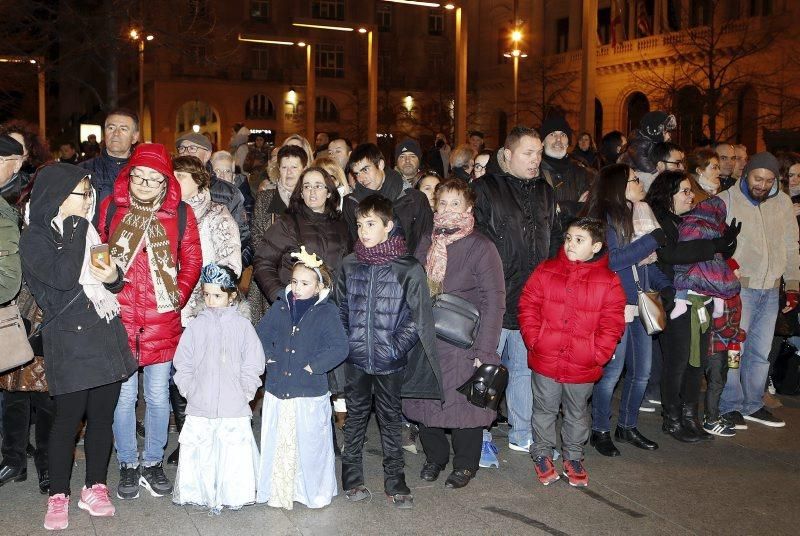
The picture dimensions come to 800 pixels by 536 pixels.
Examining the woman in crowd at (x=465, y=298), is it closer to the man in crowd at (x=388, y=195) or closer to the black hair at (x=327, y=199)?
the man in crowd at (x=388, y=195)

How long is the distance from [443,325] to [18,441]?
306 centimetres

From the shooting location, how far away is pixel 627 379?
7.15 meters

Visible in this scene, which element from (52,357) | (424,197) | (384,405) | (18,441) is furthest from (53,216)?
(424,197)

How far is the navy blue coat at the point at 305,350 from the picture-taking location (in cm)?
552

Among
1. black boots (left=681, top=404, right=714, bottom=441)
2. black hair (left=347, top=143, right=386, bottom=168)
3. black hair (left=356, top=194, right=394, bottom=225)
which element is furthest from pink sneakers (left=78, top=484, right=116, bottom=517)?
black boots (left=681, top=404, right=714, bottom=441)

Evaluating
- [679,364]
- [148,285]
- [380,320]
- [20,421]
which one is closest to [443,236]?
[380,320]

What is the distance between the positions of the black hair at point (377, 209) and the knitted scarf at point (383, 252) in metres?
0.14

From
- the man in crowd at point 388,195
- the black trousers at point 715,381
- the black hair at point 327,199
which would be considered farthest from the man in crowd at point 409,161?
the black trousers at point 715,381

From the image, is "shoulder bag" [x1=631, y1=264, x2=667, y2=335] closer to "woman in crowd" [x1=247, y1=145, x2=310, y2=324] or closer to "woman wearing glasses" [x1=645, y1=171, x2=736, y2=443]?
"woman wearing glasses" [x1=645, y1=171, x2=736, y2=443]

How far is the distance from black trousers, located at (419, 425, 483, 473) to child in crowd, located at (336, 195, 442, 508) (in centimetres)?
50

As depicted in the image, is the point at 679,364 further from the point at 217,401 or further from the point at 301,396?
the point at 217,401

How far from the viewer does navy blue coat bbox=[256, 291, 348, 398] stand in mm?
5523

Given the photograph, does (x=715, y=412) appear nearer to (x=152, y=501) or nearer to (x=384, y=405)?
(x=384, y=405)

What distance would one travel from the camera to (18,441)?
603 cm
